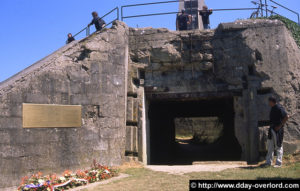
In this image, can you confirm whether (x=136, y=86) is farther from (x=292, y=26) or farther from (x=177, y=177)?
(x=292, y=26)

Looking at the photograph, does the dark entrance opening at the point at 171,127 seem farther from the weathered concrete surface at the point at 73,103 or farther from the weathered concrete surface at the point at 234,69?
the weathered concrete surface at the point at 73,103

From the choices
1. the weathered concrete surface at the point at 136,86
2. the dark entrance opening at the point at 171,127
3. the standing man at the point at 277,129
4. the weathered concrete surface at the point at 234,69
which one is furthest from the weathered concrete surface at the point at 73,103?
the standing man at the point at 277,129

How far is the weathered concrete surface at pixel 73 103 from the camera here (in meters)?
5.61

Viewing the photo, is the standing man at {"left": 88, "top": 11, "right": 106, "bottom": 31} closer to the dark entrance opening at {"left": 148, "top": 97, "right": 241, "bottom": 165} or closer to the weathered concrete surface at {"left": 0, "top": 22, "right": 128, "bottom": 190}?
the weathered concrete surface at {"left": 0, "top": 22, "right": 128, "bottom": 190}

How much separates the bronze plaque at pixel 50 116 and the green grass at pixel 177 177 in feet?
6.29

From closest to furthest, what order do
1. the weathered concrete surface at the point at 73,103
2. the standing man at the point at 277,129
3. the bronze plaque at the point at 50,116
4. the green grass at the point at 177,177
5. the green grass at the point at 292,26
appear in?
the green grass at the point at 177,177
the weathered concrete surface at the point at 73,103
the bronze plaque at the point at 50,116
the standing man at the point at 277,129
the green grass at the point at 292,26

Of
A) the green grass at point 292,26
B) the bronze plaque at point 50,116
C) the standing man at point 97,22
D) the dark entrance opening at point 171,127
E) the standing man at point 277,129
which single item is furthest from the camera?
the dark entrance opening at point 171,127

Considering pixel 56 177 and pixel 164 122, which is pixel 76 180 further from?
pixel 164 122

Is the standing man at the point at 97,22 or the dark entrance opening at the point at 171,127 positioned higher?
the standing man at the point at 97,22

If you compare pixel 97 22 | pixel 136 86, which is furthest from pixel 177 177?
pixel 97 22

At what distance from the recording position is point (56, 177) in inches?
235

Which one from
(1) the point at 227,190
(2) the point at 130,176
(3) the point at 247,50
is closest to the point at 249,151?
(3) the point at 247,50

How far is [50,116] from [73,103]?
2.15 feet

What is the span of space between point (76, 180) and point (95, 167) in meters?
1.08
